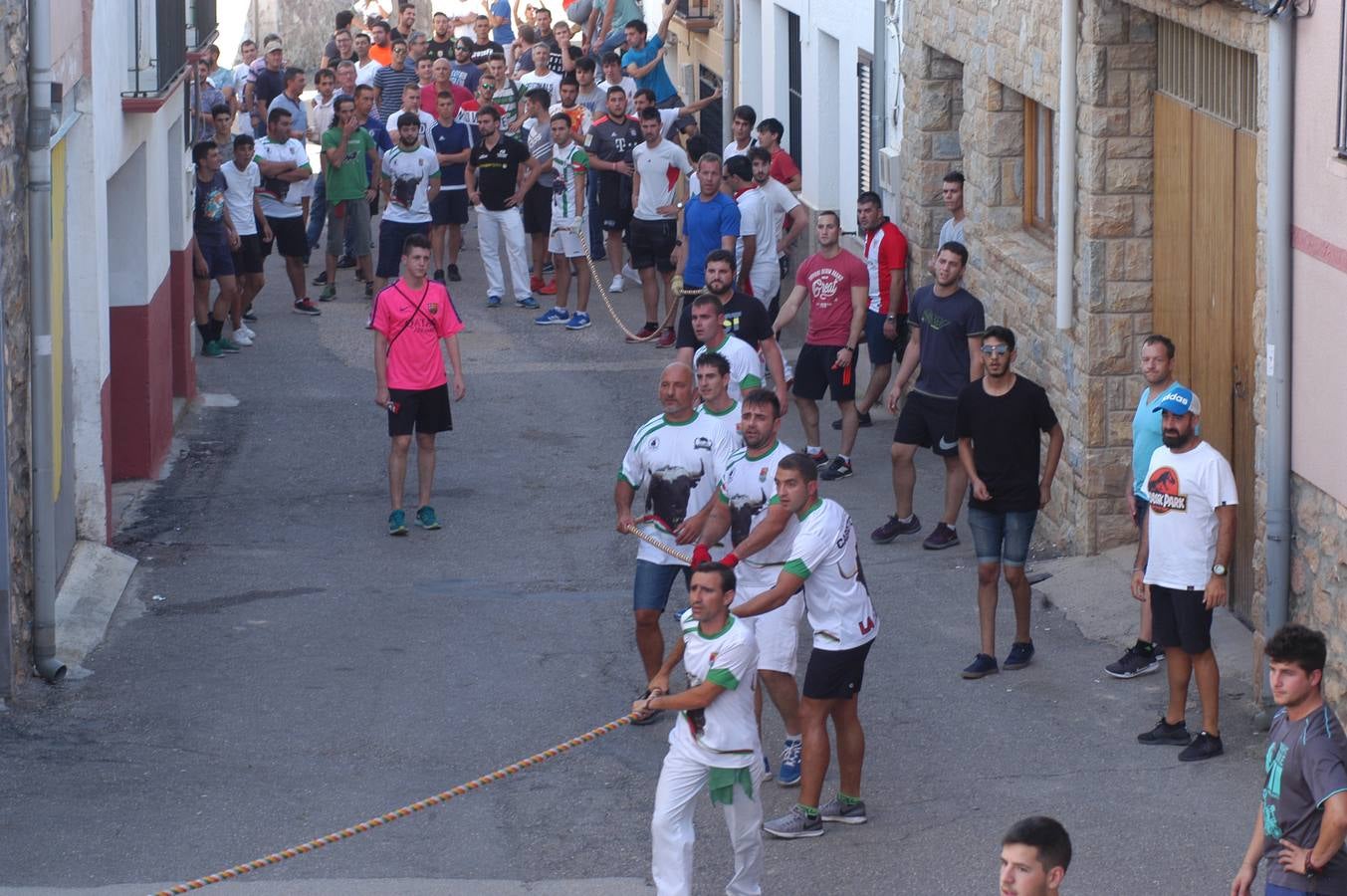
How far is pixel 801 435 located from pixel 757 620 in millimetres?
7054

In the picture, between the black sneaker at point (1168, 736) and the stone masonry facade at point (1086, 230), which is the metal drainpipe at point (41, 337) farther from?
the stone masonry facade at point (1086, 230)

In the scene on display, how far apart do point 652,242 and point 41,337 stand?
8.94 metres

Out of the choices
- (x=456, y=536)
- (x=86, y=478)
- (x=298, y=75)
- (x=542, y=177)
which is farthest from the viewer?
(x=298, y=75)

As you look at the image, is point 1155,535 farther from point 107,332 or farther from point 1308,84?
point 107,332

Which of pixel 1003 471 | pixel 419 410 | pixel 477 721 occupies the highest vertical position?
pixel 1003 471

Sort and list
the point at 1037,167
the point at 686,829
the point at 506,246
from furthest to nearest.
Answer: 1. the point at 506,246
2. the point at 1037,167
3. the point at 686,829

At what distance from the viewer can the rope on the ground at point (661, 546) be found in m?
9.53

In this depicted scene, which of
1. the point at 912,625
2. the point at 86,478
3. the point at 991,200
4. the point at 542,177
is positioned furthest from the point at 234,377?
the point at 912,625

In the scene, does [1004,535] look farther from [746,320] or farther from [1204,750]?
[746,320]

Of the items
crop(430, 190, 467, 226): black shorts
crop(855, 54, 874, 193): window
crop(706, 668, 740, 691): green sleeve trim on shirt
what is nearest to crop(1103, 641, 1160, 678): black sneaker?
crop(706, 668, 740, 691): green sleeve trim on shirt

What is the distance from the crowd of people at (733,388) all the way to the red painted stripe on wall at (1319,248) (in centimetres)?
83

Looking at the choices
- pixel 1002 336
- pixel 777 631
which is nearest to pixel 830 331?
pixel 1002 336

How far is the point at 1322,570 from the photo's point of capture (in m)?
9.02

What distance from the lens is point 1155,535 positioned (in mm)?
9273
